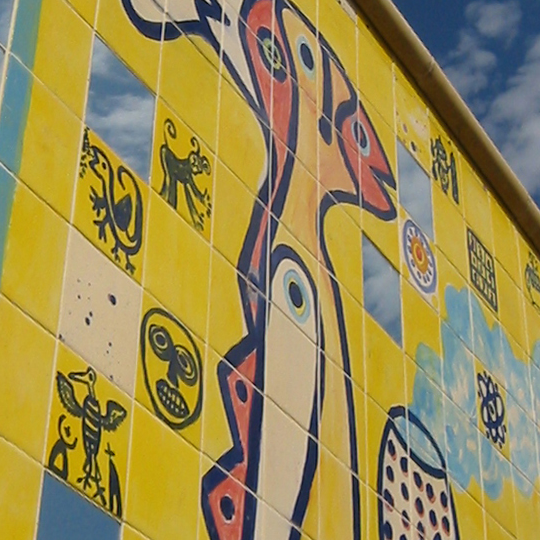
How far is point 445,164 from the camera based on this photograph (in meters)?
3.76

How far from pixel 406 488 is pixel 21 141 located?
1210 millimetres

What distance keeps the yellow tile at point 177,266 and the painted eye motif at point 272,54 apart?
0.61 m

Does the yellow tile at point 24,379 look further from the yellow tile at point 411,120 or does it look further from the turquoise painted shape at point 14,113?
the yellow tile at point 411,120

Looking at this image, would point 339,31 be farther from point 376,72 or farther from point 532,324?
point 532,324

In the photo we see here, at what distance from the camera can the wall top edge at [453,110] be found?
3.57 meters

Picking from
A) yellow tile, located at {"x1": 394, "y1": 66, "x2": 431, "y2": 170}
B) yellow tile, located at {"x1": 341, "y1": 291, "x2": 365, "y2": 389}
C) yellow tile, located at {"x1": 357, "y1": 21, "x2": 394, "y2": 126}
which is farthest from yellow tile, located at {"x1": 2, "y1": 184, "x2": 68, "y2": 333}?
yellow tile, located at {"x1": 394, "y1": 66, "x2": 431, "y2": 170}

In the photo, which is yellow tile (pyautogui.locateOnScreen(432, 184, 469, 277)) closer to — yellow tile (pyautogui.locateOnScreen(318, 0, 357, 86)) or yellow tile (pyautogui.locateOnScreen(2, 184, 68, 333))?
yellow tile (pyautogui.locateOnScreen(318, 0, 357, 86))

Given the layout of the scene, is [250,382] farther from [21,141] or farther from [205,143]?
[21,141]

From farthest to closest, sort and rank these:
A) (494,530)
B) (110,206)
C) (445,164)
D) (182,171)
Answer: (445,164) < (494,530) < (182,171) < (110,206)

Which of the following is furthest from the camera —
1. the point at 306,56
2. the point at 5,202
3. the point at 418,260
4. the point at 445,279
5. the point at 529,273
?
the point at 529,273

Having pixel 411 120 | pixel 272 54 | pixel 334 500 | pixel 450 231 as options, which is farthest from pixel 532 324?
pixel 334 500

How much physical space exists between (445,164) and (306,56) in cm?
75

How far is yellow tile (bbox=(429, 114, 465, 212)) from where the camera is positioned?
3.68 m

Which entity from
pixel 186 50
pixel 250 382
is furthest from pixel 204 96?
pixel 250 382
